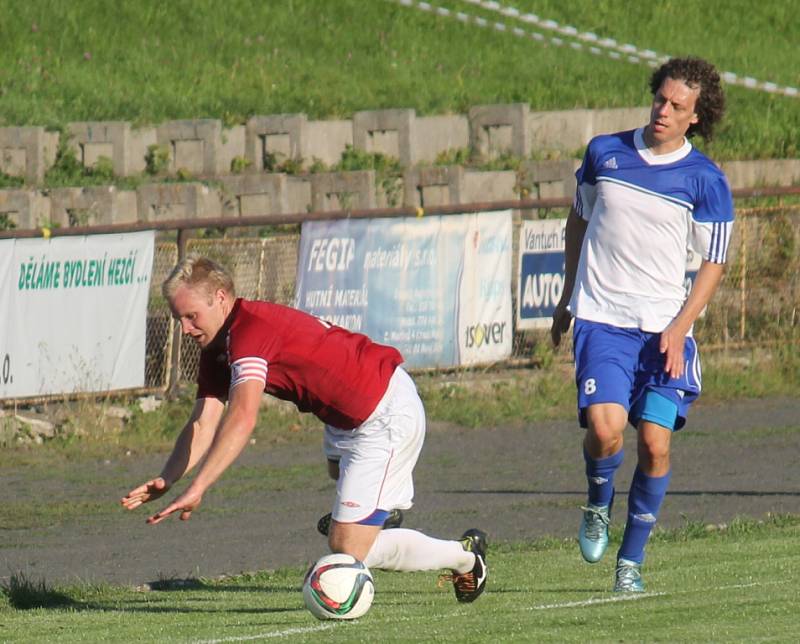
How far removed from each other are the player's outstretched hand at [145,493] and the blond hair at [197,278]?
0.72 meters

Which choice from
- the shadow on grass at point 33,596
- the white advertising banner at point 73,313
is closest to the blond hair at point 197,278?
the shadow on grass at point 33,596

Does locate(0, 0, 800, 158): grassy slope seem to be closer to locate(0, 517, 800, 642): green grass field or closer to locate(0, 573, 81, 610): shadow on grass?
locate(0, 573, 81, 610): shadow on grass

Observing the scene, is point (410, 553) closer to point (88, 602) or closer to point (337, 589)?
point (337, 589)

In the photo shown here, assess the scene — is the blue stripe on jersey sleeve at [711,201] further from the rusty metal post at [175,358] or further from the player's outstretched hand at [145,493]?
the rusty metal post at [175,358]

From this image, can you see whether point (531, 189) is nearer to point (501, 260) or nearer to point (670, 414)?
point (501, 260)

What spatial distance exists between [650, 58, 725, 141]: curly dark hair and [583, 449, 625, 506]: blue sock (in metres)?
1.51

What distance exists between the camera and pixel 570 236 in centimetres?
816

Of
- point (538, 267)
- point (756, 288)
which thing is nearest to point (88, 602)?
point (538, 267)

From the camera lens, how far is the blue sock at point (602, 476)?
7.97 metres

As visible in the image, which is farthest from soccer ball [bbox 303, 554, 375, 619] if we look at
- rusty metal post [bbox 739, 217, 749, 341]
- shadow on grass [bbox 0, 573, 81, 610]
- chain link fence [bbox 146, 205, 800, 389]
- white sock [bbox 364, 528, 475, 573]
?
rusty metal post [bbox 739, 217, 749, 341]

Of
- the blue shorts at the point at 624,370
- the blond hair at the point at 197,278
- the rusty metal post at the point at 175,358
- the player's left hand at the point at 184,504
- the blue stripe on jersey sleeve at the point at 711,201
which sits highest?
the blue stripe on jersey sleeve at the point at 711,201

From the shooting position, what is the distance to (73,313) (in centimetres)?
1446

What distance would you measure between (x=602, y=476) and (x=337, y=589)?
1.59m

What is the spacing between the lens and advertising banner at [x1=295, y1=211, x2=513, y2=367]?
15641mm
